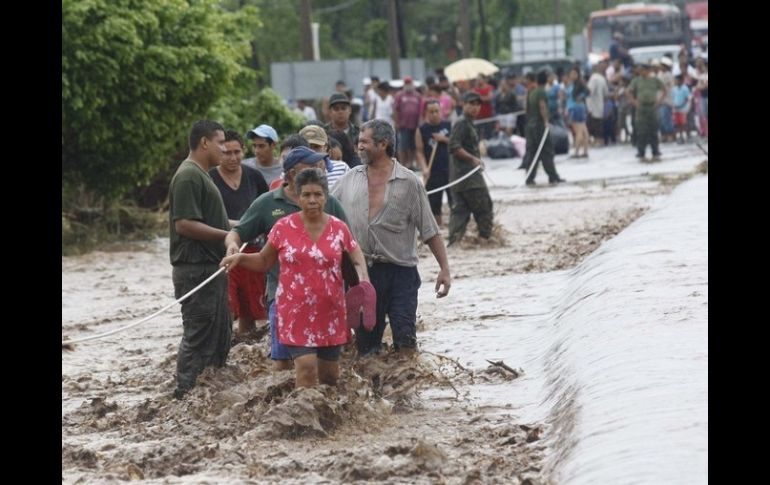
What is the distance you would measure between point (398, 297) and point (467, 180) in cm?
772

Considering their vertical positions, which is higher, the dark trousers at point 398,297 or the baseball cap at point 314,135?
the baseball cap at point 314,135

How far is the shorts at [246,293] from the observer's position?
Answer: 11617mm

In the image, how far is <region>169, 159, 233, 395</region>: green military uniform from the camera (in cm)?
971

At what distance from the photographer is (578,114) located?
3188 cm

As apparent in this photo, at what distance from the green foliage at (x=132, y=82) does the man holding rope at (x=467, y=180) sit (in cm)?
338

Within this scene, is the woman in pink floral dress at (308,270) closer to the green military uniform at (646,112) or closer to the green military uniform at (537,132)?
the green military uniform at (537,132)

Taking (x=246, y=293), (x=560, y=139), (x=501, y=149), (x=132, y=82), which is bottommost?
(x=246, y=293)

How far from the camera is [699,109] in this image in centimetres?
3422

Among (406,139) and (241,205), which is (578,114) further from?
(241,205)

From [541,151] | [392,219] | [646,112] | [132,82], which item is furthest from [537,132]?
[392,219]

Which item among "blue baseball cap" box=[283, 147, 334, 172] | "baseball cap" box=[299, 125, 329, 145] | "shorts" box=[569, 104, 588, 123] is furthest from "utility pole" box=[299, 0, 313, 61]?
"blue baseball cap" box=[283, 147, 334, 172]

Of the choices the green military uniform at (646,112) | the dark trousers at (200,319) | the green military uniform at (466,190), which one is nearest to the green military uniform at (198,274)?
the dark trousers at (200,319)

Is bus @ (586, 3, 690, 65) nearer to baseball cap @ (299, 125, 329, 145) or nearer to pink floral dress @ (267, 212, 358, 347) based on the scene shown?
baseball cap @ (299, 125, 329, 145)
